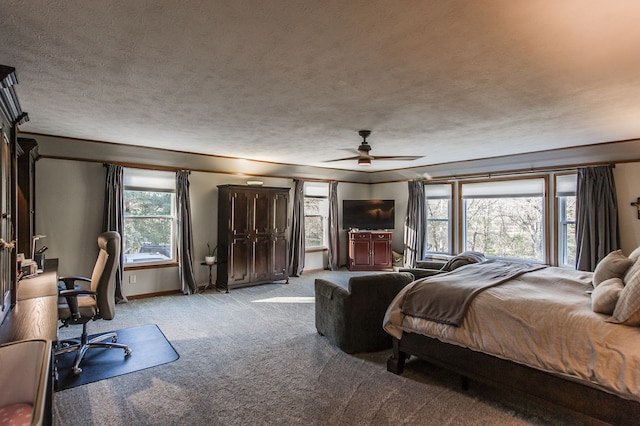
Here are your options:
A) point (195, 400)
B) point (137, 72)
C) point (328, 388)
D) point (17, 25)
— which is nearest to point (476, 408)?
point (328, 388)

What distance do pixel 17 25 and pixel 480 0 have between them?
2431mm

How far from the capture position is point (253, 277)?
648cm

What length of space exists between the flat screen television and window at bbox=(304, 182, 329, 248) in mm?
509

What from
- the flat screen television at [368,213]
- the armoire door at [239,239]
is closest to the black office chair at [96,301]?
the armoire door at [239,239]

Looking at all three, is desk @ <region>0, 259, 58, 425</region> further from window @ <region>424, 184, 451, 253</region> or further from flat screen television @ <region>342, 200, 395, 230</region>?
window @ <region>424, 184, 451, 253</region>

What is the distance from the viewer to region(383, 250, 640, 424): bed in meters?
2.10

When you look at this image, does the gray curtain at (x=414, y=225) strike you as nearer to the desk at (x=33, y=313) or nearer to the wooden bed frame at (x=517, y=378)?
the wooden bed frame at (x=517, y=378)

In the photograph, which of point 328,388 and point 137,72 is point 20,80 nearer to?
point 137,72

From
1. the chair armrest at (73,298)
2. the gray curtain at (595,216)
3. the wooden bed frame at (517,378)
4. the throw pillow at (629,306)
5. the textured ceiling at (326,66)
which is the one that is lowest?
the wooden bed frame at (517,378)

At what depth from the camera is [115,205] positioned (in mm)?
5301

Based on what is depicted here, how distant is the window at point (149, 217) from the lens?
5684 mm

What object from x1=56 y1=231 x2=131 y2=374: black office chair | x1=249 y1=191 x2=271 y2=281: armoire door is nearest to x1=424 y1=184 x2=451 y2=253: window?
x1=249 y1=191 x2=271 y2=281: armoire door

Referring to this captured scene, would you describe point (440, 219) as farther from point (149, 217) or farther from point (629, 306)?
point (149, 217)

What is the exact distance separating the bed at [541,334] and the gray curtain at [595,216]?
8.57 ft
